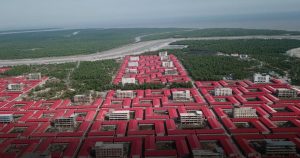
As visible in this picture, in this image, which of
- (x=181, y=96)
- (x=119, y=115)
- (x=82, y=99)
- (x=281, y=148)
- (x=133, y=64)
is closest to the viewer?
(x=281, y=148)

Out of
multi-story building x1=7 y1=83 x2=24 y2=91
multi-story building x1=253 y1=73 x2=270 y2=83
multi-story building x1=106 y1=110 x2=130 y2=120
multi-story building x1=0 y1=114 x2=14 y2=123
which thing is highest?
multi-story building x1=253 y1=73 x2=270 y2=83

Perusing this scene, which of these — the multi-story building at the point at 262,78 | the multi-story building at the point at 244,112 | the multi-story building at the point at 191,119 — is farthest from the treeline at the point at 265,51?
the multi-story building at the point at 191,119

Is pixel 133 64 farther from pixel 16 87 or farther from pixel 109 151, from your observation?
pixel 109 151

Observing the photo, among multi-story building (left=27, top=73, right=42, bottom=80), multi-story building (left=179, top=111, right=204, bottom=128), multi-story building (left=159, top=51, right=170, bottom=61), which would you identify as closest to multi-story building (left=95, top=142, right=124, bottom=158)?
multi-story building (left=179, top=111, right=204, bottom=128)

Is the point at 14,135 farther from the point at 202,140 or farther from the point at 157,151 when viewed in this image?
the point at 202,140

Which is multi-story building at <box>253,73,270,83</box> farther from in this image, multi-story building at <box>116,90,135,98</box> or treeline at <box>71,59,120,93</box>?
treeline at <box>71,59,120,93</box>

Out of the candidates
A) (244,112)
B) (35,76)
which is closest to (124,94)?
(244,112)
